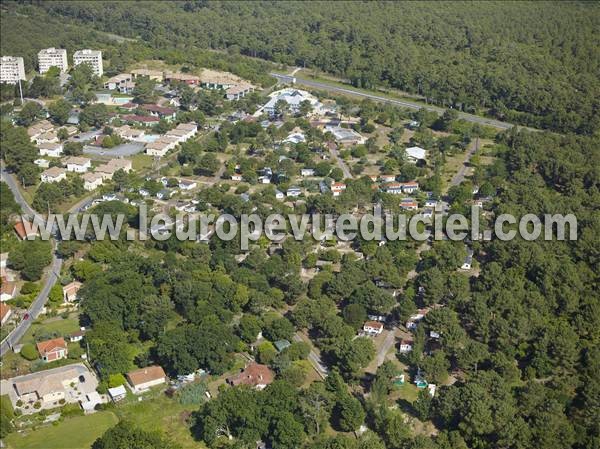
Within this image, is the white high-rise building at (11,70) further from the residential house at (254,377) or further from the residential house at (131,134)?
the residential house at (254,377)

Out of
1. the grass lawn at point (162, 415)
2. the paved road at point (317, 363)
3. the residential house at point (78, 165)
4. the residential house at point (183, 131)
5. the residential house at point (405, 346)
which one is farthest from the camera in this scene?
the residential house at point (183, 131)

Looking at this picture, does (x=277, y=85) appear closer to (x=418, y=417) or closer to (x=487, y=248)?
(x=487, y=248)

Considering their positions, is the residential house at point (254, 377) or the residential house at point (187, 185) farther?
the residential house at point (187, 185)

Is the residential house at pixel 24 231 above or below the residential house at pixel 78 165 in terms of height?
below

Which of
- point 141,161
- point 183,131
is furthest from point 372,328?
point 183,131

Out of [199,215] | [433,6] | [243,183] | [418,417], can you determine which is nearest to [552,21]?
[433,6]

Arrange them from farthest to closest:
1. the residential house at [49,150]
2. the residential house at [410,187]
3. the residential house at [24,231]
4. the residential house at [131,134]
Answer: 1. the residential house at [131,134]
2. the residential house at [49,150]
3. the residential house at [410,187]
4. the residential house at [24,231]

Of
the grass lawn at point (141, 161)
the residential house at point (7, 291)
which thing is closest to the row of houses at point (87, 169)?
the grass lawn at point (141, 161)
